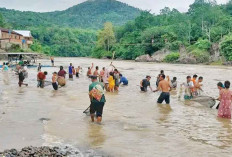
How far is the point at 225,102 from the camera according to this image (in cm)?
1234

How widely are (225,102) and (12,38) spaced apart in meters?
73.7

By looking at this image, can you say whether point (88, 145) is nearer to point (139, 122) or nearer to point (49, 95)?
point (139, 122)

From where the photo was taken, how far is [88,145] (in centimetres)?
887

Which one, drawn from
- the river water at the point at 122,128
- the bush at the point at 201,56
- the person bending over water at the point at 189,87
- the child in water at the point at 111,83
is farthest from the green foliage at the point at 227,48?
the river water at the point at 122,128

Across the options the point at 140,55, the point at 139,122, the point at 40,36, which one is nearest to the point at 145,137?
the point at 139,122

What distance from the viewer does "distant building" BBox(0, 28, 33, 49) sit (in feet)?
236

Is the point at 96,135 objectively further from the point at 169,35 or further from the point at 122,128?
the point at 169,35

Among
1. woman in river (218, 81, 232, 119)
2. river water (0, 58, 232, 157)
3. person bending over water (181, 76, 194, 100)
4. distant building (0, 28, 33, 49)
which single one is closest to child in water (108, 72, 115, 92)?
river water (0, 58, 232, 157)

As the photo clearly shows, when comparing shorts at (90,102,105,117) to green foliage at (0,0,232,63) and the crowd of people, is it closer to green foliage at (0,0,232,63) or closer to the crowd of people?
the crowd of people

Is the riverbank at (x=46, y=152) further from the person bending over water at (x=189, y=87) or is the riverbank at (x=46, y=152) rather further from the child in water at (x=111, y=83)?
the child in water at (x=111, y=83)

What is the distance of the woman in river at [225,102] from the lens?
1227 centimetres

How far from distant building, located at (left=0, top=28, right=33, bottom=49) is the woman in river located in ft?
194

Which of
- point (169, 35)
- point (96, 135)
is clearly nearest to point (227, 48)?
point (169, 35)

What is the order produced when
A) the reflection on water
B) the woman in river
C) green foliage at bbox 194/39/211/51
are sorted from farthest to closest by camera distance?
green foliage at bbox 194/39/211/51
the woman in river
the reflection on water
